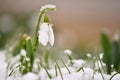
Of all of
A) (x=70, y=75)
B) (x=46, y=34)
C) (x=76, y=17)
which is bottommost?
(x=76, y=17)

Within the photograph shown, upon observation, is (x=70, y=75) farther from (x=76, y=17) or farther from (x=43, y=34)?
(x=76, y=17)

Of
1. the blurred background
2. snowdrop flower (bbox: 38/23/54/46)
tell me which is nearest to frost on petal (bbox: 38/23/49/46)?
snowdrop flower (bbox: 38/23/54/46)

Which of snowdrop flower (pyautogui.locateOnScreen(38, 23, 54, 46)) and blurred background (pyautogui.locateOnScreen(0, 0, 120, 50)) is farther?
blurred background (pyautogui.locateOnScreen(0, 0, 120, 50))

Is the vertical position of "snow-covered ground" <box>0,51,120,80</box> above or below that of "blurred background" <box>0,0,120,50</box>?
above

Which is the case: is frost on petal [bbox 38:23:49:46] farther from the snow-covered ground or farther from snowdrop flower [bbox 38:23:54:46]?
the snow-covered ground

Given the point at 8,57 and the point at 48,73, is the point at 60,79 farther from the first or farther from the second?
the point at 8,57

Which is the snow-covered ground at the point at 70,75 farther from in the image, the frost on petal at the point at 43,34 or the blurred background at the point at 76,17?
the blurred background at the point at 76,17

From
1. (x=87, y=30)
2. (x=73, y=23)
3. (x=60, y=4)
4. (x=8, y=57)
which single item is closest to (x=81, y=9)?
(x=60, y=4)

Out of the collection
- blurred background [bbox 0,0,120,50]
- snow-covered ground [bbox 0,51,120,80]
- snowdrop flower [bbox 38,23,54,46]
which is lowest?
blurred background [bbox 0,0,120,50]

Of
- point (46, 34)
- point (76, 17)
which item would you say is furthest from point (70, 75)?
point (76, 17)
